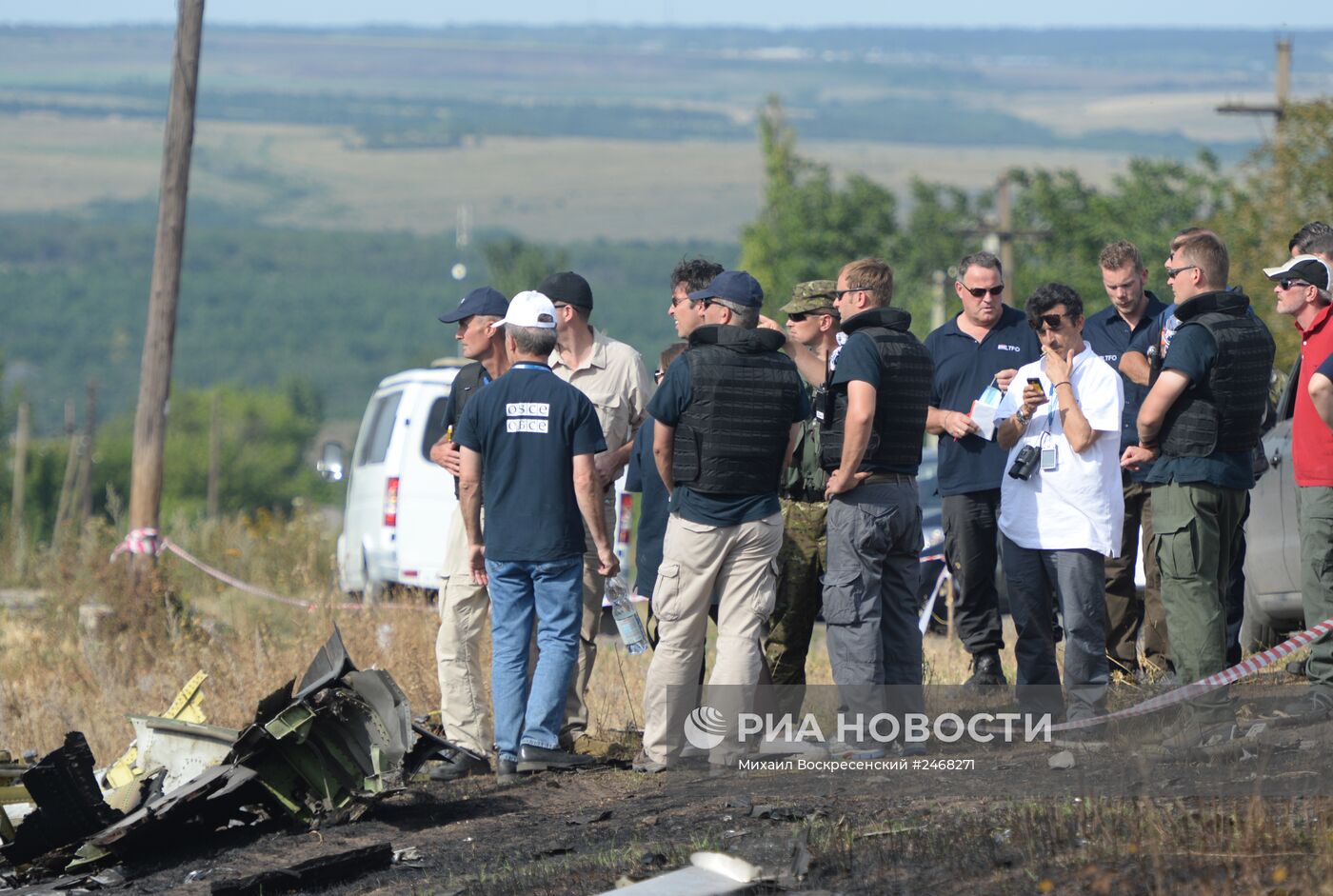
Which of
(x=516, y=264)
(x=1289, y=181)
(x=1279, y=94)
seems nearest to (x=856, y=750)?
(x=1289, y=181)

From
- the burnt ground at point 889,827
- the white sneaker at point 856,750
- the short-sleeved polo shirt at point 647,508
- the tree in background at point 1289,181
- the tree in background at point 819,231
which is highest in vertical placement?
the tree in background at point 819,231

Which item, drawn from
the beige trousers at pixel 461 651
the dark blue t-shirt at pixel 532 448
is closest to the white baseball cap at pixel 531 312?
the dark blue t-shirt at pixel 532 448

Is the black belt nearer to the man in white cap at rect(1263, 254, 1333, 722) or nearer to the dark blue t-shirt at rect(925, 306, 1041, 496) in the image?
the dark blue t-shirt at rect(925, 306, 1041, 496)

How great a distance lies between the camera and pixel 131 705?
416 inches

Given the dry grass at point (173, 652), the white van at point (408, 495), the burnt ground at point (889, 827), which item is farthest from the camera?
the white van at point (408, 495)

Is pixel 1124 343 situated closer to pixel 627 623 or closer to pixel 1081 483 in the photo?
pixel 1081 483

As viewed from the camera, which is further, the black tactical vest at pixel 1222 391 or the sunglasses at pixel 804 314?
the sunglasses at pixel 804 314

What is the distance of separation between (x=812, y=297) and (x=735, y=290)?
787 mm

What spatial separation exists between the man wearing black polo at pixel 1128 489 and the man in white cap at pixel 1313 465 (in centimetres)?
103

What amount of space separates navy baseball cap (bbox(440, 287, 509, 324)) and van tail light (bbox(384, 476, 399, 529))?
5.52 metres

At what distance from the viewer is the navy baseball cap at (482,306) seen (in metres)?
8.09

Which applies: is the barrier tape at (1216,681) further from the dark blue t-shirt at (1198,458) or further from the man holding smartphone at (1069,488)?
the dark blue t-shirt at (1198,458)

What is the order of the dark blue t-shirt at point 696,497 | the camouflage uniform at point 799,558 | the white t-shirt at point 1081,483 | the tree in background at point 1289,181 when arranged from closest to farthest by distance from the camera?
1. the dark blue t-shirt at point 696,497
2. the white t-shirt at point 1081,483
3. the camouflage uniform at point 799,558
4. the tree in background at point 1289,181

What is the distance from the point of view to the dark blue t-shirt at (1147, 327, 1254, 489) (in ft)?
23.1
